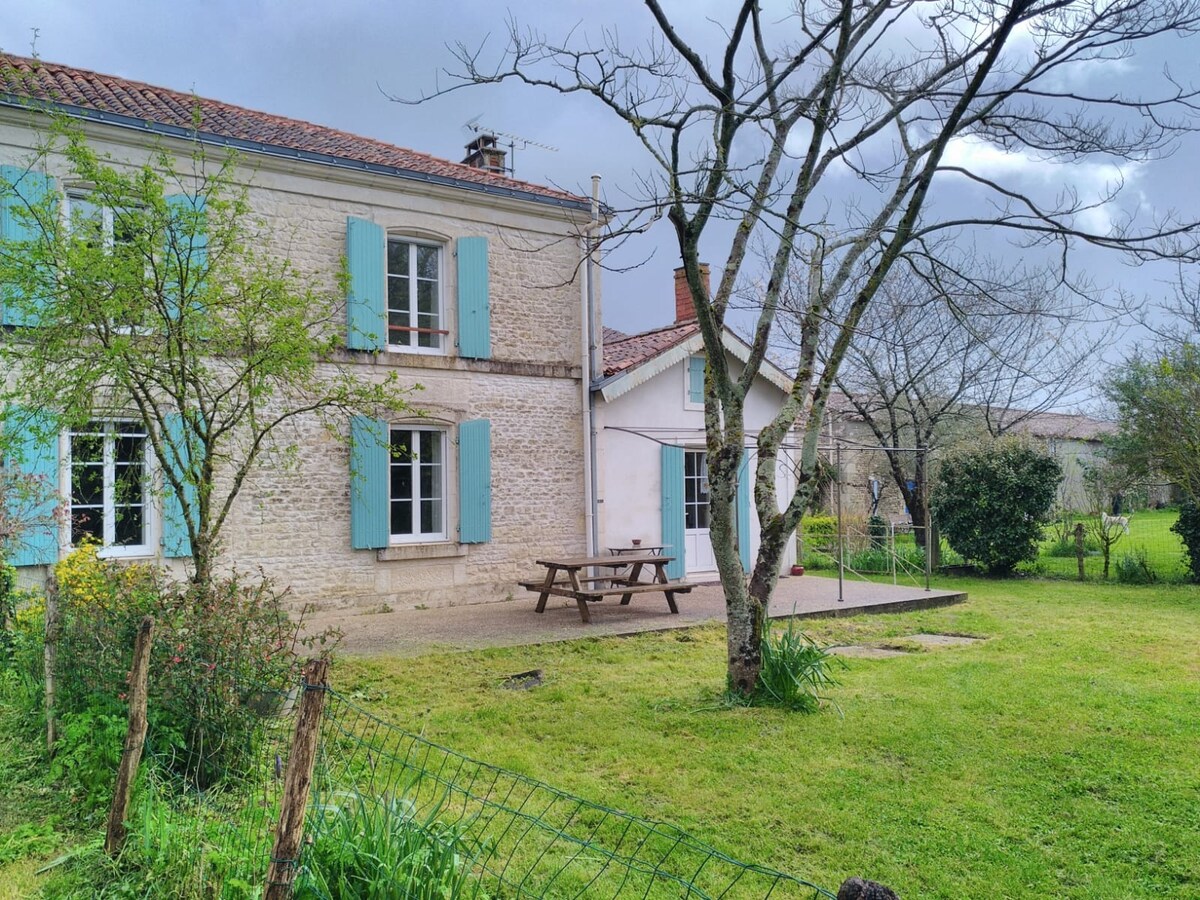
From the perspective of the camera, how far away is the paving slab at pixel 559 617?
8672 mm

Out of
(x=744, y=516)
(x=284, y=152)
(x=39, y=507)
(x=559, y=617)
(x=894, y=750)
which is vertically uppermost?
(x=284, y=152)

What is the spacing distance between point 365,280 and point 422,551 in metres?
3.50

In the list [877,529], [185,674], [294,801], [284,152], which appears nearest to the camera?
[294,801]

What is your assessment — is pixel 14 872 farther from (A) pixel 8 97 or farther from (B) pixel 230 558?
(A) pixel 8 97

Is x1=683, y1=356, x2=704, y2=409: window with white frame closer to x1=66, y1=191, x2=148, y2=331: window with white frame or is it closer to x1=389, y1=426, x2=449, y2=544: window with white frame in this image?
x1=389, y1=426, x2=449, y2=544: window with white frame

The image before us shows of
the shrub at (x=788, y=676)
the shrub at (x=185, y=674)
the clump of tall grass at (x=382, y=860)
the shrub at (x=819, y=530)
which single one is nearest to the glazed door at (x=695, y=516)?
the shrub at (x=819, y=530)

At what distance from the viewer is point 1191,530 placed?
44.2 ft

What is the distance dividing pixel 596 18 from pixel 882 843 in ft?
16.7

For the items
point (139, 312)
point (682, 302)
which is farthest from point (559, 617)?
point (682, 302)

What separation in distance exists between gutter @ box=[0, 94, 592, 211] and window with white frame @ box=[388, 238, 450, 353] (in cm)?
88

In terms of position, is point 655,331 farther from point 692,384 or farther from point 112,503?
point 112,503

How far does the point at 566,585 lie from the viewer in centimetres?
1088

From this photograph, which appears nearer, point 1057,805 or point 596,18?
point 1057,805

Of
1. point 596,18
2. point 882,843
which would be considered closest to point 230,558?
point 596,18
